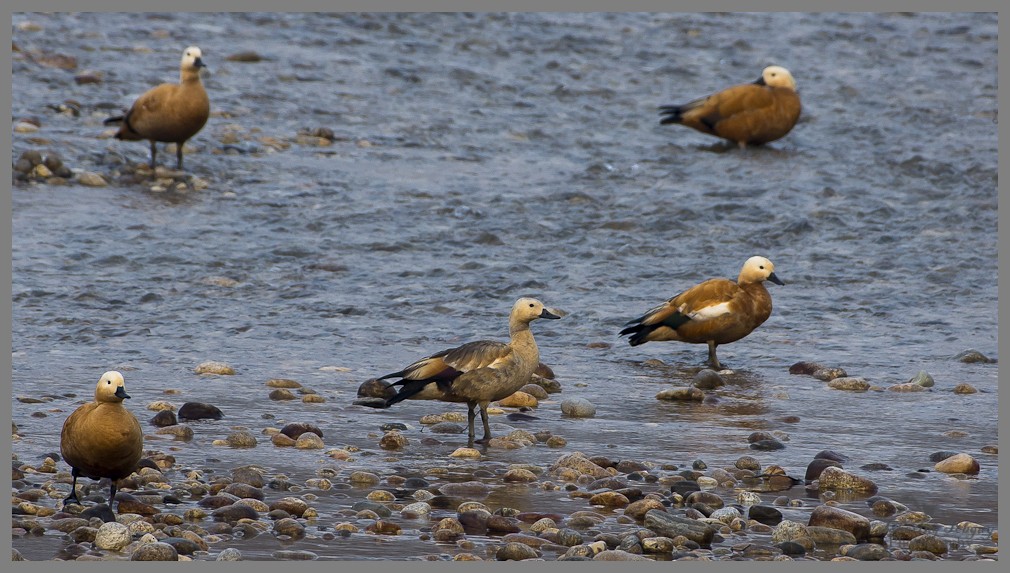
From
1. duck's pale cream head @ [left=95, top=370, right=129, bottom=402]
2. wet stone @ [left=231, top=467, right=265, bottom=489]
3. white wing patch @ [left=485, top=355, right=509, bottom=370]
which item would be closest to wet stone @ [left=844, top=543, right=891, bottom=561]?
white wing patch @ [left=485, top=355, right=509, bottom=370]

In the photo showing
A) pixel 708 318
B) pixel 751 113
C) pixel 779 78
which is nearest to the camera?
pixel 708 318

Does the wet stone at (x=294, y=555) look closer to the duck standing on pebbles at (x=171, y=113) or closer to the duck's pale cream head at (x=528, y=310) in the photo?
the duck's pale cream head at (x=528, y=310)

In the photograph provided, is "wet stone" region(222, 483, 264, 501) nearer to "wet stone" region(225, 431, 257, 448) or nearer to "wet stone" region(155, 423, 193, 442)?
"wet stone" region(225, 431, 257, 448)

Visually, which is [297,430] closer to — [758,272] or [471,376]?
[471,376]

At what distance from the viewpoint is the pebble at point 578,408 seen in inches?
349

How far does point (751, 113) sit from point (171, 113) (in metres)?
6.50

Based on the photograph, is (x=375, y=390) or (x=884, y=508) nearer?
(x=884, y=508)

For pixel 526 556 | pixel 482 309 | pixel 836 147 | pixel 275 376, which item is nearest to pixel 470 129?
pixel 836 147

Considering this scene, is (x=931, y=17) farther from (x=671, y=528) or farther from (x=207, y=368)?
(x=671, y=528)

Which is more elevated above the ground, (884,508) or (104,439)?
(104,439)

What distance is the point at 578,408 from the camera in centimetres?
888

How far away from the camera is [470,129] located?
666 inches

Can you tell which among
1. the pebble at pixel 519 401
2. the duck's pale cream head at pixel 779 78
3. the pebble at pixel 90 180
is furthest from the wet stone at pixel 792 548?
the duck's pale cream head at pixel 779 78

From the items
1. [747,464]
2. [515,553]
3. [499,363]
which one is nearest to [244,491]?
[515,553]
